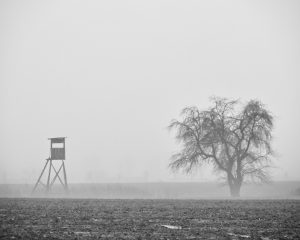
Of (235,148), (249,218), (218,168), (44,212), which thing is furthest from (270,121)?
(44,212)

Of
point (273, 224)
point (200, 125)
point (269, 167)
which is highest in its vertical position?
point (200, 125)

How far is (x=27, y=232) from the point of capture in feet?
50.1

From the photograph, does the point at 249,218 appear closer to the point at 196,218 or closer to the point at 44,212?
the point at 196,218

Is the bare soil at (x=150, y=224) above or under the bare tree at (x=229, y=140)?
under

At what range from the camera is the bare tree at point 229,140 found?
43.8 m

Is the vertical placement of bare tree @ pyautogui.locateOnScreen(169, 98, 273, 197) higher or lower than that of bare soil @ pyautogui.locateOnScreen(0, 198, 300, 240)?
higher

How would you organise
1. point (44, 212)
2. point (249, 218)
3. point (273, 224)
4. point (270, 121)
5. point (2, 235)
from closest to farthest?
point (2, 235) → point (273, 224) → point (249, 218) → point (44, 212) → point (270, 121)

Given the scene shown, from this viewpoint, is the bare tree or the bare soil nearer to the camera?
the bare soil

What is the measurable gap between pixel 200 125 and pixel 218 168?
16.8 ft

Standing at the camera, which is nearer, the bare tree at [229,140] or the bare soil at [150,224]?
the bare soil at [150,224]

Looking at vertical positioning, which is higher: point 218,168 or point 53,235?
point 218,168

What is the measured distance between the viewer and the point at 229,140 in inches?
1774

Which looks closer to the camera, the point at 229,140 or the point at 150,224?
the point at 150,224

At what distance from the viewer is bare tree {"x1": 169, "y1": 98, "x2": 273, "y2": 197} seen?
144ft
